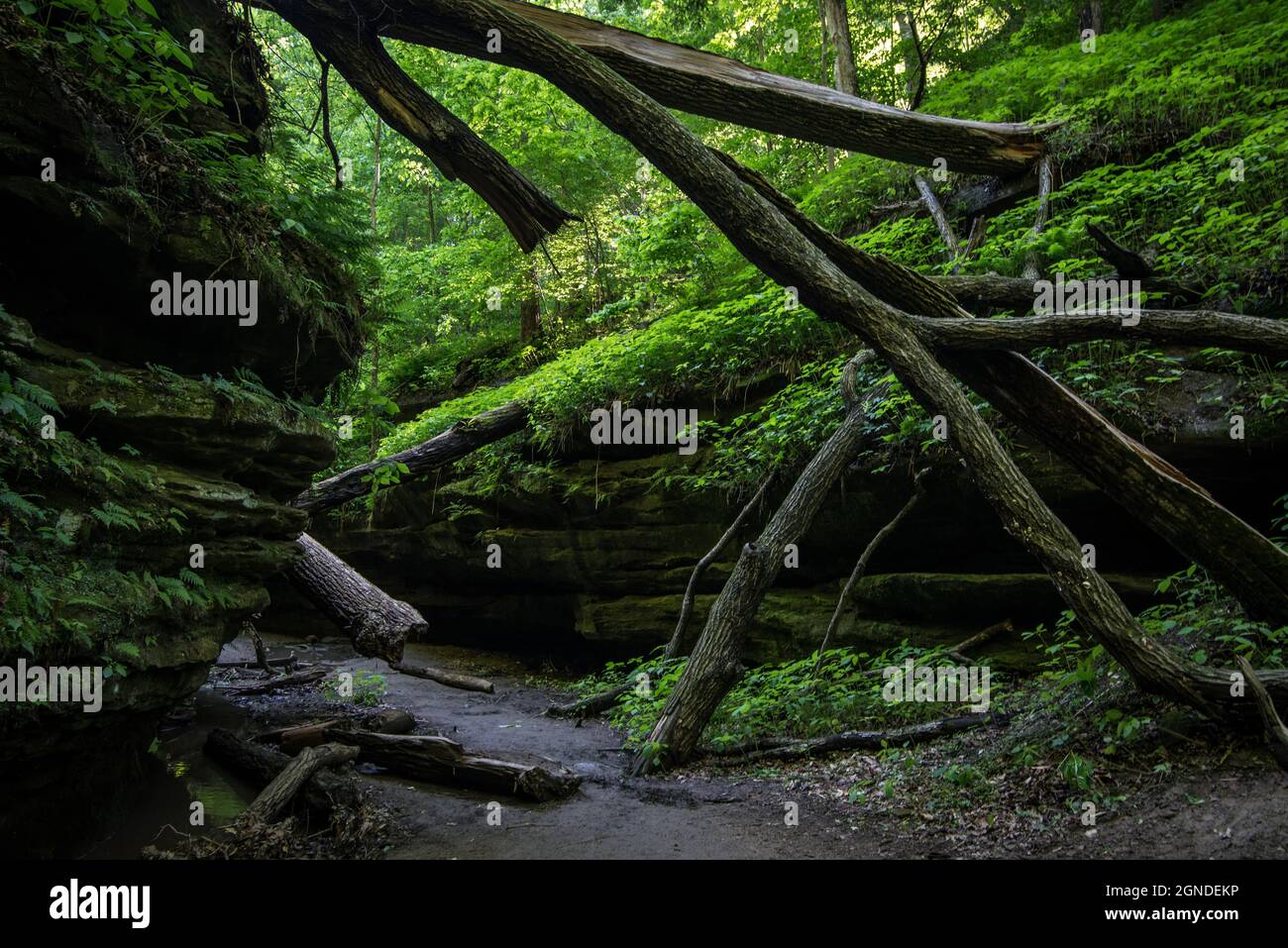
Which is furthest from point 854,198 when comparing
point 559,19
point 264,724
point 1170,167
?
point 264,724

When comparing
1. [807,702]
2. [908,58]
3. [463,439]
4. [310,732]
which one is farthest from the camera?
[908,58]

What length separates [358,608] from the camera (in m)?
8.41

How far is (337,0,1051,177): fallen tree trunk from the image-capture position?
5023 millimetres

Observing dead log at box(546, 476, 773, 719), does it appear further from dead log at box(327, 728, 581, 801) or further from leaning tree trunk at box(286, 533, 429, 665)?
dead log at box(327, 728, 581, 801)

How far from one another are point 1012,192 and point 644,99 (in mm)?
6753

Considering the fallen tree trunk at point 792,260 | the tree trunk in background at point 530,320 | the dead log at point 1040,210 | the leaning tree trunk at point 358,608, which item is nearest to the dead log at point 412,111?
the fallen tree trunk at point 792,260

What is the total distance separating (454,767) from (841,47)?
12385 millimetres

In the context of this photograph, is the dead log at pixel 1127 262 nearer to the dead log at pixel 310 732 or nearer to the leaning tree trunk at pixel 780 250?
the leaning tree trunk at pixel 780 250

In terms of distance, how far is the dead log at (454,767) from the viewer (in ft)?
19.8

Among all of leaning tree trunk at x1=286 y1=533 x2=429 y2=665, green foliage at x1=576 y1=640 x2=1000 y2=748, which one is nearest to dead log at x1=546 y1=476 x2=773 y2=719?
green foliage at x1=576 y1=640 x2=1000 y2=748

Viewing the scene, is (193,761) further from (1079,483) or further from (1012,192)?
(1012,192)

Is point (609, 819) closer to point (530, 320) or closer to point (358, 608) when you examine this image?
point (358, 608)

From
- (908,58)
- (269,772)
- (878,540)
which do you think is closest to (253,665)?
(269,772)

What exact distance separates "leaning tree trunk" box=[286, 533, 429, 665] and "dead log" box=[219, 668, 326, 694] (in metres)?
2.39
